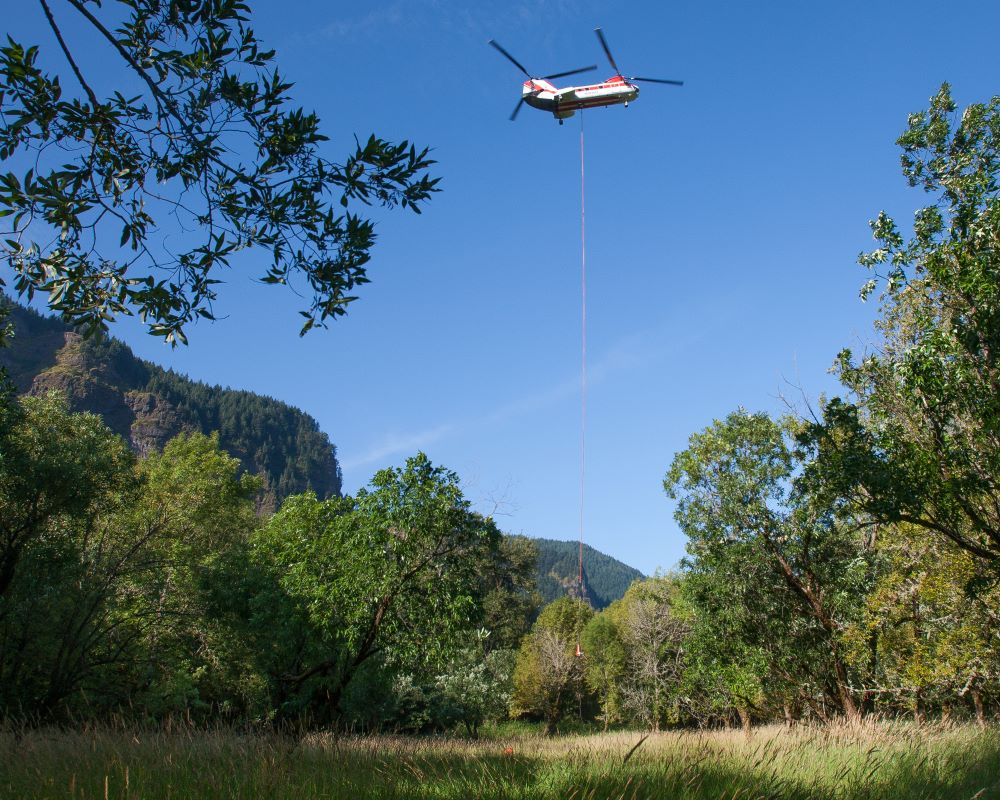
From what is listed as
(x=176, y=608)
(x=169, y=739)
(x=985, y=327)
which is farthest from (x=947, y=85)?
(x=176, y=608)

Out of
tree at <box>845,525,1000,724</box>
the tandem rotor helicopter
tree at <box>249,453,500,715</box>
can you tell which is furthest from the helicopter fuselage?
tree at <box>845,525,1000,724</box>

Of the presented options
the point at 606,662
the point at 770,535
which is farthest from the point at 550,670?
the point at 770,535

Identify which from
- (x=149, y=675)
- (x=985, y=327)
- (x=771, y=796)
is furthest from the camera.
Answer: (x=149, y=675)

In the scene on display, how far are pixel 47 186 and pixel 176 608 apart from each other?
24989 mm

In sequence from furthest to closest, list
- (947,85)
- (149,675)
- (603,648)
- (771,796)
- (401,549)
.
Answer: (603,648), (149,675), (401,549), (947,85), (771,796)

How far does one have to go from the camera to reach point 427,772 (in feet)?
19.7

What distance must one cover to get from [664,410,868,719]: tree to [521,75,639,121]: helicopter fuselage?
11367 mm

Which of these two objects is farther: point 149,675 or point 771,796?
point 149,675

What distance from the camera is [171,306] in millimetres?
5156

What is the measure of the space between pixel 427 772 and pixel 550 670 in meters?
45.8

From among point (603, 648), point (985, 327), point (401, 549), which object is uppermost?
point (985, 327)

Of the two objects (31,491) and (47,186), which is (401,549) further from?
(47,186)

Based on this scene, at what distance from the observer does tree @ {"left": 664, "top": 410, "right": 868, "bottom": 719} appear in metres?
21.1

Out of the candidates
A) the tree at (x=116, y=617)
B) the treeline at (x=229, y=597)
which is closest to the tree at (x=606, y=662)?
the treeline at (x=229, y=597)
